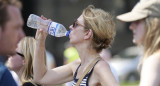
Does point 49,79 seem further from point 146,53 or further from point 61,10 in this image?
point 61,10

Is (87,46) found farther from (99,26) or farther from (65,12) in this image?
(65,12)

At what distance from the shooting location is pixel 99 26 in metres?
3.79

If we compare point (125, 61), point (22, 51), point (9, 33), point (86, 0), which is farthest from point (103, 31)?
point (86, 0)

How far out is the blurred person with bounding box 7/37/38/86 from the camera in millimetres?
4359

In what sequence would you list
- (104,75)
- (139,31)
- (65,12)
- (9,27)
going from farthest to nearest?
(65,12)
(139,31)
(104,75)
(9,27)

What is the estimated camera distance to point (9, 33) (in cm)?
263

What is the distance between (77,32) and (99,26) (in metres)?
0.23

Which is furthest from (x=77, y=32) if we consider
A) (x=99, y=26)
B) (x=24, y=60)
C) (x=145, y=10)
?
(x=24, y=60)

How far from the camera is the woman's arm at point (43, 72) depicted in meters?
4.09

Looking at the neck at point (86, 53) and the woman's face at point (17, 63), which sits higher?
the neck at point (86, 53)

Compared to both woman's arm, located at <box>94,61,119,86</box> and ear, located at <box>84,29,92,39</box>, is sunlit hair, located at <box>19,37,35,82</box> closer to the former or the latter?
ear, located at <box>84,29,92,39</box>

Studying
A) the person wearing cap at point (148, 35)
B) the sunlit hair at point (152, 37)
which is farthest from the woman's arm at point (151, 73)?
the sunlit hair at point (152, 37)

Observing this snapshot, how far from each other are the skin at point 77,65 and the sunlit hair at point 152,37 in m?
0.41

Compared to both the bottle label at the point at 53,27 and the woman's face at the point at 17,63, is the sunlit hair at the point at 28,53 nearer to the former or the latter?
the woman's face at the point at 17,63
